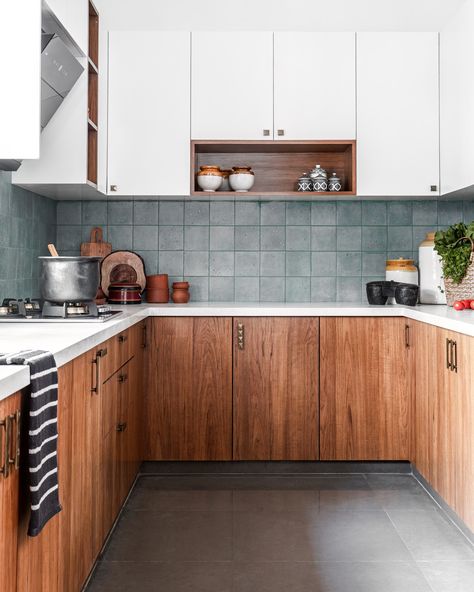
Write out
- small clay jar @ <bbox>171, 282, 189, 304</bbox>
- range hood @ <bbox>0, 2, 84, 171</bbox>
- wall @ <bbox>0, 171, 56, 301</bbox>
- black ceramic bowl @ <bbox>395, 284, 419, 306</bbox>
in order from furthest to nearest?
small clay jar @ <bbox>171, 282, 189, 304</bbox>
black ceramic bowl @ <bbox>395, 284, 419, 306</bbox>
wall @ <bbox>0, 171, 56, 301</bbox>
range hood @ <bbox>0, 2, 84, 171</bbox>

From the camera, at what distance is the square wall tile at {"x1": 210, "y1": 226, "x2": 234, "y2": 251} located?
3.88m

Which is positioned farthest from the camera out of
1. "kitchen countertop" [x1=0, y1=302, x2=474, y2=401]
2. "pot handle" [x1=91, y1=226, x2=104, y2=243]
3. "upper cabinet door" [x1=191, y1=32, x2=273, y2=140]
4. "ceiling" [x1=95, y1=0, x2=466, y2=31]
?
"pot handle" [x1=91, y1=226, x2=104, y2=243]

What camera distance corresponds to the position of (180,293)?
3.70 m

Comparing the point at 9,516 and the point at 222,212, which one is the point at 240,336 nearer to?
the point at 222,212

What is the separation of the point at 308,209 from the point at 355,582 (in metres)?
2.28

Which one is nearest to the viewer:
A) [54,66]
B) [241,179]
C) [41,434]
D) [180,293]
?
[41,434]

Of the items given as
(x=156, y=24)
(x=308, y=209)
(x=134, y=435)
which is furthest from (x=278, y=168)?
(x=134, y=435)

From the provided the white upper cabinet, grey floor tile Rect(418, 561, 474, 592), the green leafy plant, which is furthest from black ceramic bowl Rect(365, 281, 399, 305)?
the white upper cabinet

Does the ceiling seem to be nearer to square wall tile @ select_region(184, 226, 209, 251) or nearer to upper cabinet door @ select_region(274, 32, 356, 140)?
upper cabinet door @ select_region(274, 32, 356, 140)

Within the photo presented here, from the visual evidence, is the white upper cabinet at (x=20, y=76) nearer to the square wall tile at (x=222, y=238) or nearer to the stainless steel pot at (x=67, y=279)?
the stainless steel pot at (x=67, y=279)

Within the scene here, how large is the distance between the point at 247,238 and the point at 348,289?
68 cm

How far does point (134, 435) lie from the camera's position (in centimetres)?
298

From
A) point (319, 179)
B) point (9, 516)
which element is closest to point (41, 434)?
point (9, 516)

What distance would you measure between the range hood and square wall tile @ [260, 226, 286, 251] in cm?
140
